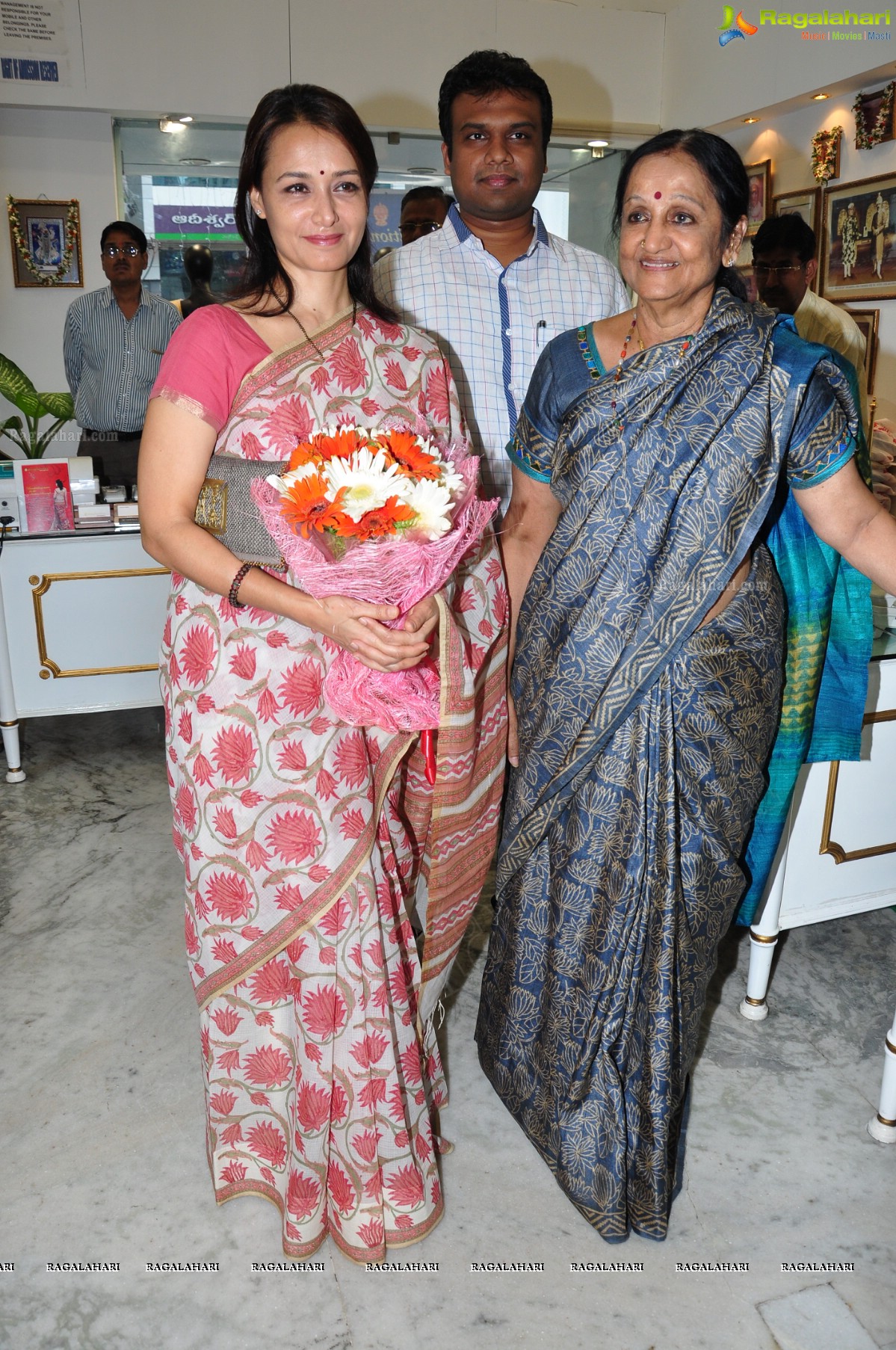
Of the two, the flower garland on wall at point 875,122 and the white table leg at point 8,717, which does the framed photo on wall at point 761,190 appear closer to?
the flower garland on wall at point 875,122

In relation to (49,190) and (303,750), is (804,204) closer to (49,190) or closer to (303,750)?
(49,190)

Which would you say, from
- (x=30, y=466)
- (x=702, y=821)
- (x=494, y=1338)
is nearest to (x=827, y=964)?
(x=702, y=821)

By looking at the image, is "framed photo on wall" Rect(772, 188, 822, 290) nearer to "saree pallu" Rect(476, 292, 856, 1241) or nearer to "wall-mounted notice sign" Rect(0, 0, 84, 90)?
"wall-mounted notice sign" Rect(0, 0, 84, 90)

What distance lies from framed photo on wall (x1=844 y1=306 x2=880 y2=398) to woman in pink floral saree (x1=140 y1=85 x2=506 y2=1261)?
3803mm

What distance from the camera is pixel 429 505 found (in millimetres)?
1318

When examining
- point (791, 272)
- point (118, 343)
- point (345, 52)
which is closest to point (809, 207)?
point (791, 272)

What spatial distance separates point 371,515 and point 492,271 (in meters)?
1.04

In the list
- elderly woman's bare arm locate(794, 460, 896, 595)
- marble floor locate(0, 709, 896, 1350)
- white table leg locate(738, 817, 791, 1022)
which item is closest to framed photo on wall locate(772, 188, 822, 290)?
marble floor locate(0, 709, 896, 1350)

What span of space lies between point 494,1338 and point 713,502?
4.13ft

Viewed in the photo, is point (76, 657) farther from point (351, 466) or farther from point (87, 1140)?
point (351, 466)

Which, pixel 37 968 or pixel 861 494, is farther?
pixel 37 968

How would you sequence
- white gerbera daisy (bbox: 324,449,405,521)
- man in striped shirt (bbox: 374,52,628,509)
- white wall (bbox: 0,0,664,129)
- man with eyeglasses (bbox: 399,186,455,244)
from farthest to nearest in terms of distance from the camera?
white wall (bbox: 0,0,664,129), man with eyeglasses (bbox: 399,186,455,244), man in striped shirt (bbox: 374,52,628,509), white gerbera daisy (bbox: 324,449,405,521)

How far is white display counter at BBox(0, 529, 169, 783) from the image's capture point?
11.3 ft

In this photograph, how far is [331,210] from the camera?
1.51m
